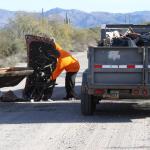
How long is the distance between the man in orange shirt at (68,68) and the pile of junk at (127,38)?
5.40 ft

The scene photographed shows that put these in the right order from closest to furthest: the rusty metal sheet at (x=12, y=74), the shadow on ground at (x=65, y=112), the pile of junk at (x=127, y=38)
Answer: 1. the shadow on ground at (x=65, y=112)
2. the pile of junk at (x=127, y=38)
3. the rusty metal sheet at (x=12, y=74)

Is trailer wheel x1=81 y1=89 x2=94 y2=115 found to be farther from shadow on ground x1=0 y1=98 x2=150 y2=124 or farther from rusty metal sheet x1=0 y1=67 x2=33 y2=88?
rusty metal sheet x1=0 y1=67 x2=33 y2=88

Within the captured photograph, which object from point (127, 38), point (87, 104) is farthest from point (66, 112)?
point (127, 38)

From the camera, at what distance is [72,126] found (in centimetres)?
1280

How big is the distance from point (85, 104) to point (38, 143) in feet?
13.0

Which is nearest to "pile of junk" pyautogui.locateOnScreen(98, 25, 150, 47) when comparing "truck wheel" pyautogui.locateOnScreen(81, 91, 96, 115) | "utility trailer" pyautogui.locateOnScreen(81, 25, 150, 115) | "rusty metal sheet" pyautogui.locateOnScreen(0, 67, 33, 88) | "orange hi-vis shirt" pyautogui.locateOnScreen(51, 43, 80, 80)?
"utility trailer" pyautogui.locateOnScreen(81, 25, 150, 115)

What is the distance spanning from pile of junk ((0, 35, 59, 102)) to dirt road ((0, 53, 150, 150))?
65cm

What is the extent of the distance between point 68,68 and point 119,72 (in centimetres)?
447

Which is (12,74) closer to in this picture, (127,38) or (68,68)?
(68,68)

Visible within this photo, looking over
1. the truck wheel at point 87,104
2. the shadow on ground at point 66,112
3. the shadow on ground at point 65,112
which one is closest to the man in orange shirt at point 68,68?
the shadow on ground at point 66,112

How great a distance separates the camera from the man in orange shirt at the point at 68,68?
1783 cm

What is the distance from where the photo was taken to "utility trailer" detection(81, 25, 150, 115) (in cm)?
1364

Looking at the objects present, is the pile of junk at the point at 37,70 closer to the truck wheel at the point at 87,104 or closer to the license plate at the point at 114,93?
the truck wheel at the point at 87,104

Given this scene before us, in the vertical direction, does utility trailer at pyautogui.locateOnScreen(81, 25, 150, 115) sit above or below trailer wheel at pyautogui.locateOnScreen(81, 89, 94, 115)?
above
